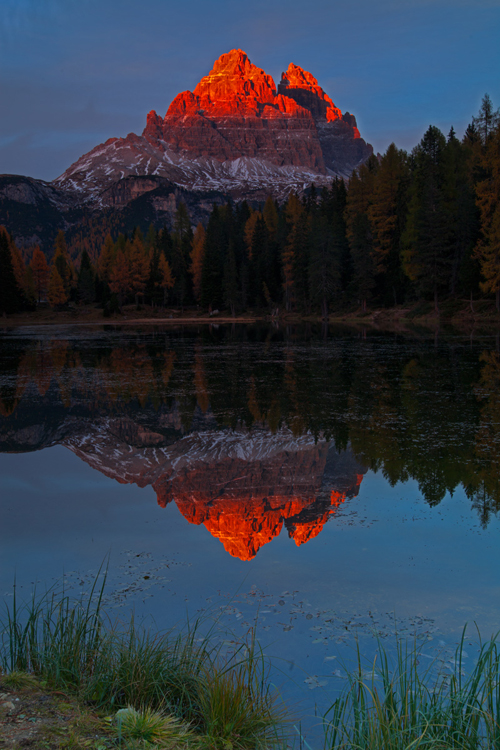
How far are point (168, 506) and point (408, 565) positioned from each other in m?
3.90

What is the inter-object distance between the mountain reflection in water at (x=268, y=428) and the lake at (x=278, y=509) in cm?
6

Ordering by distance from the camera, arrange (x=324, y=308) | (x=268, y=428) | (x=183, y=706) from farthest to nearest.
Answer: (x=324, y=308), (x=268, y=428), (x=183, y=706)

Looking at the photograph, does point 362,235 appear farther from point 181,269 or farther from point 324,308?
point 181,269

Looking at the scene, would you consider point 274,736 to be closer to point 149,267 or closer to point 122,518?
point 122,518

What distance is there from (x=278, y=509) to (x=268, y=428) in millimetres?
5435

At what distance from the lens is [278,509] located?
28.2ft

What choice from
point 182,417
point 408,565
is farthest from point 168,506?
point 182,417

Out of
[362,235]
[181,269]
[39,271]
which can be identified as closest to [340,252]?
[362,235]

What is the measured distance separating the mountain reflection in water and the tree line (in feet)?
87.9

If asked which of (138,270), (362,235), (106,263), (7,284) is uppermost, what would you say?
(106,263)

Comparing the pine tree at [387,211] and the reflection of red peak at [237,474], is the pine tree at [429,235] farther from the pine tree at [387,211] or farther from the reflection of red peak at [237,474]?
the reflection of red peak at [237,474]

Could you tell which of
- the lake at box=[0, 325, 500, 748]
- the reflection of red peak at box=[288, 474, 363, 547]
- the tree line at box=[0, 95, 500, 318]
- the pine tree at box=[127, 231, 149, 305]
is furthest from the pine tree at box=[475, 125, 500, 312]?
the pine tree at box=[127, 231, 149, 305]

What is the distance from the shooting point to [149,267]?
9369 cm

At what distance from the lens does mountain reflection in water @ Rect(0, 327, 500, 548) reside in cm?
921
